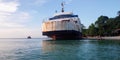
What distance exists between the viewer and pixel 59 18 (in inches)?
3130

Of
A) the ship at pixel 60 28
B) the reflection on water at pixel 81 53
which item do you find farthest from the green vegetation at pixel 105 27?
the reflection on water at pixel 81 53

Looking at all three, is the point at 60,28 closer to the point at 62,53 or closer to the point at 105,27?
the point at 62,53

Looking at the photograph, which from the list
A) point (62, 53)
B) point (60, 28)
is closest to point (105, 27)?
point (60, 28)

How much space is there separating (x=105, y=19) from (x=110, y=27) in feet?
25.0

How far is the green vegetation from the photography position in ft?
383

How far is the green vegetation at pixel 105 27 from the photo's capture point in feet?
383

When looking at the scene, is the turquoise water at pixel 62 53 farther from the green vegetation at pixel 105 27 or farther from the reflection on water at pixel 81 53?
the green vegetation at pixel 105 27

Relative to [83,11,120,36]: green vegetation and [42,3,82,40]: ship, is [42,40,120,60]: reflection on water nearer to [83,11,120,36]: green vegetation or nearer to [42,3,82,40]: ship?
[42,3,82,40]: ship

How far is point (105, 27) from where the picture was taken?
123062 mm

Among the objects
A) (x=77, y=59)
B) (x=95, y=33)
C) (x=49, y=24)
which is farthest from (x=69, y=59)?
(x=95, y=33)

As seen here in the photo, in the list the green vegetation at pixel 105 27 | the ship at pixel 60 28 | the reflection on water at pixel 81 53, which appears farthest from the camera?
the green vegetation at pixel 105 27

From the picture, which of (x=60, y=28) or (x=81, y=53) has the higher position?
(x=60, y=28)

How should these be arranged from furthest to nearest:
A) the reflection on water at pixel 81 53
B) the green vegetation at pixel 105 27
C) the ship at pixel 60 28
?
the green vegetation at pixel 105 27, the ship at pixel 60 28, the reflection on water at pixel 81 53

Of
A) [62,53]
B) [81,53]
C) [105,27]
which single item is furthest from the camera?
[105,27]
